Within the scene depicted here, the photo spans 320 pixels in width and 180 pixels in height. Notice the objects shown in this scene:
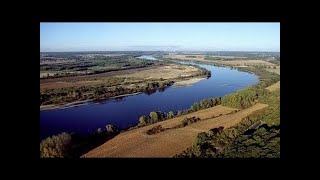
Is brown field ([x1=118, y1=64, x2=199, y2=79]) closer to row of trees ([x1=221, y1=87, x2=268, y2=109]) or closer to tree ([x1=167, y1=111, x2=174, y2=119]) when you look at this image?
tree ([x1=167, y1=111, x2=174, y2=119])

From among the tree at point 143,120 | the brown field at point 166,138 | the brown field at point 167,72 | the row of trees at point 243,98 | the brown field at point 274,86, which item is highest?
the brown field at point 167,72

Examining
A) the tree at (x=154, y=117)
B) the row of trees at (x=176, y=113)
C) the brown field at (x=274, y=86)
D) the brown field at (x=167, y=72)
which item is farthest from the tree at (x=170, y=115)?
the brown field at (x=274, y=86)

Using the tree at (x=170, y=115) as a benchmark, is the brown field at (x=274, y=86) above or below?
above

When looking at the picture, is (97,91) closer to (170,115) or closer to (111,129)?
(111,129)

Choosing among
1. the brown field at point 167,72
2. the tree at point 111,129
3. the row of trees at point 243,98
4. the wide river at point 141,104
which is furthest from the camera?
the row of trees at point 243,98

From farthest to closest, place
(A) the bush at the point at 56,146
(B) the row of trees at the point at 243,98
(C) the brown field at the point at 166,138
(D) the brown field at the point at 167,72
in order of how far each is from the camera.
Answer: (B) the row of trees at the point at 243,98
(D) the brown field at the point at 167,72
(C) the brown field at the point at 166,138
(A) the bush at the point at 56,146

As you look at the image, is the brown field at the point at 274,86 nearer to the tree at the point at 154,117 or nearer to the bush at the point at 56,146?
the tree at the point at 154,117
